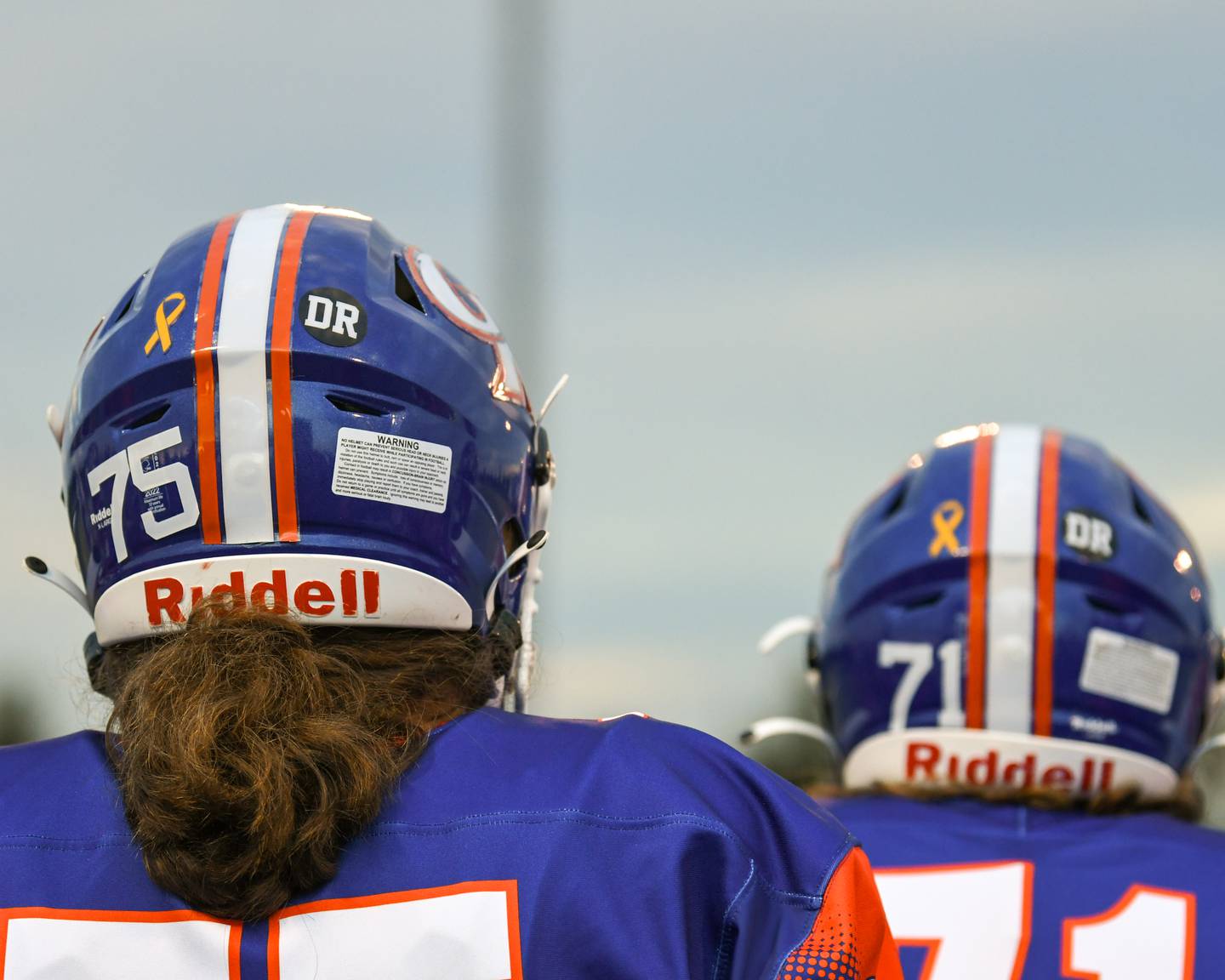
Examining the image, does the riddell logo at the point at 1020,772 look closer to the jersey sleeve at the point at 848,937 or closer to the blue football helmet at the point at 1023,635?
the blue football helmet at the point at 1023,635

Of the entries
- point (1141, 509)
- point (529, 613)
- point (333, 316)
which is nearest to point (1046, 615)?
point (1141, 509)

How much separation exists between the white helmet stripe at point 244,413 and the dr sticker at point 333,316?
6cm

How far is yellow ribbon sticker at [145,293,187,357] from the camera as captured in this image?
2.29m

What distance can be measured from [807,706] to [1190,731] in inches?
663

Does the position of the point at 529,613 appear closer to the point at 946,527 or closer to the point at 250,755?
the point at 250,755

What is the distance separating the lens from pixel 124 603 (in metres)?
2.23

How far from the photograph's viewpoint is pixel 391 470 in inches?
88.7

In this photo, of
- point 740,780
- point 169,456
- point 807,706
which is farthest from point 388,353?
point 807,706

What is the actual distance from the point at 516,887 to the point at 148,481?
0.81 meters

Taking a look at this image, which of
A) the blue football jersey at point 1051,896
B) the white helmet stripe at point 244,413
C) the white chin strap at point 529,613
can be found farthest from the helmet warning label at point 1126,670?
the white helmet stripe at point 244,413

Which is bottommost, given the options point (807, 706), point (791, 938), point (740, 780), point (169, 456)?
point (807, 706)

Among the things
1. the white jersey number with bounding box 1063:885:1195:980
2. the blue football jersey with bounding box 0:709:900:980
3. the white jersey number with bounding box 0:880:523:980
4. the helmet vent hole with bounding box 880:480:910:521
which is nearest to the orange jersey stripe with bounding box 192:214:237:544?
the blue football jersey with bounding box 0:709:900:980

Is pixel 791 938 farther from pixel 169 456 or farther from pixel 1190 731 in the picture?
pixel 1190 731

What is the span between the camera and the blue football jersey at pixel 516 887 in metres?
1.82
